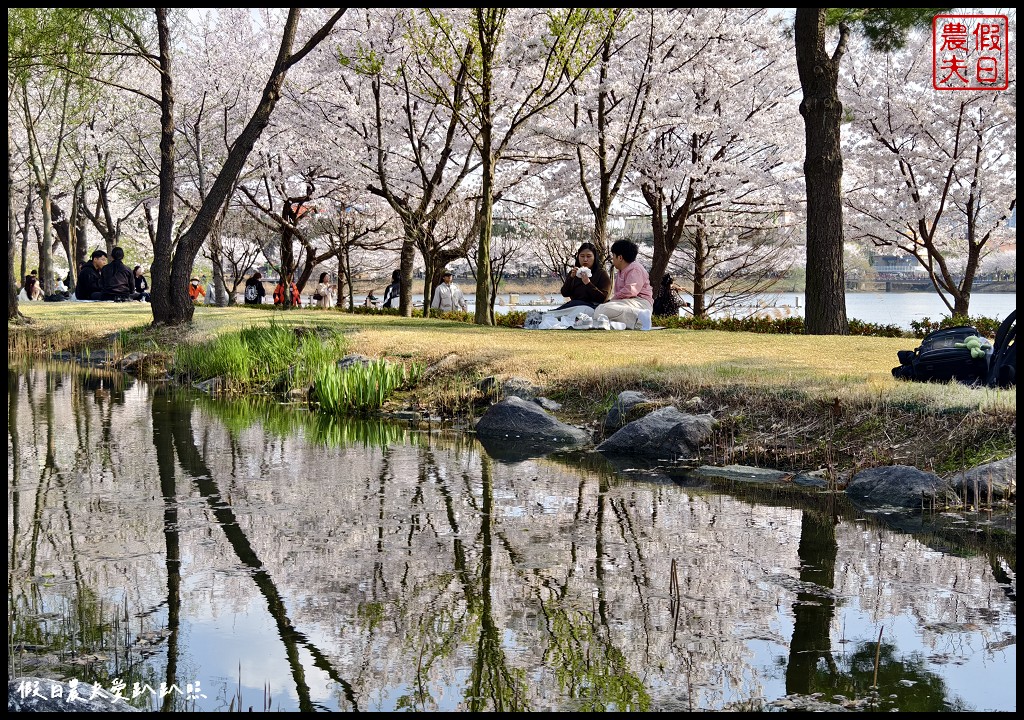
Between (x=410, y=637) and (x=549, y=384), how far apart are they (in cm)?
644

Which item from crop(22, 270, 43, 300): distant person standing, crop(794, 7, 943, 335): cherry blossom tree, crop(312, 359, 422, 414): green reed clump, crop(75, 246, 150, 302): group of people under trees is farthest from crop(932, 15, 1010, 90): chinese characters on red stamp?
crop(22, 270, 43, 300): distant person standing

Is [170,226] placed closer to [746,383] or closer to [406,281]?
[406,281]

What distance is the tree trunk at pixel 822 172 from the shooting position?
548 inches

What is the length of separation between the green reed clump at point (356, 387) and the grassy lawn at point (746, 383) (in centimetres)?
31

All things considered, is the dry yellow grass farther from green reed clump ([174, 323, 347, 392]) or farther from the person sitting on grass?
the person sitting on grass

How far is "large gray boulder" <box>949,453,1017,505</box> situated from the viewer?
653cm

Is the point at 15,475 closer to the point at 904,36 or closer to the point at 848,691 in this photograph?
the point at 848,691

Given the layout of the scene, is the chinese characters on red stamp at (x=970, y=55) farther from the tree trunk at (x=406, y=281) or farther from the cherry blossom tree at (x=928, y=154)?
the tree trunk at (x=406, y=281)

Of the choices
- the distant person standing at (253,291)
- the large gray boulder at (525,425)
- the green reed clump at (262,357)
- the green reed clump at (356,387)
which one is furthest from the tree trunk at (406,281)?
the large gray boulder at (525,425)

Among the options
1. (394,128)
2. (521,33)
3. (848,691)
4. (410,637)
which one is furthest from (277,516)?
(394,128)

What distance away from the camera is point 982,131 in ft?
68.7

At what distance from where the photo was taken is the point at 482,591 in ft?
15.3

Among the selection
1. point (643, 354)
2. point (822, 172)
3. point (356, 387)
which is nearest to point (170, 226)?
point (356, 387)

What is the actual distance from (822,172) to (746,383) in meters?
6.50
